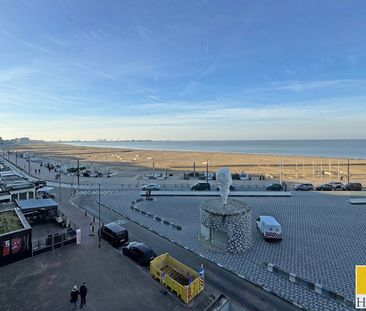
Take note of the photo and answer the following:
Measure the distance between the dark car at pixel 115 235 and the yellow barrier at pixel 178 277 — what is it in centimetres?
458

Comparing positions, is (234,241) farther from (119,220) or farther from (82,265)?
(119,220)

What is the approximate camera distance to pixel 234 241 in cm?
1716

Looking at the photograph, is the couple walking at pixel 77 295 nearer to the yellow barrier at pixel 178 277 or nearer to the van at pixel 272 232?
the yellow barrier at pixel 178 277

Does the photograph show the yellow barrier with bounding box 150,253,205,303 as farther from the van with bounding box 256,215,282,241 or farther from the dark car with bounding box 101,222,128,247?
the van with bounding box 256,215,282,241

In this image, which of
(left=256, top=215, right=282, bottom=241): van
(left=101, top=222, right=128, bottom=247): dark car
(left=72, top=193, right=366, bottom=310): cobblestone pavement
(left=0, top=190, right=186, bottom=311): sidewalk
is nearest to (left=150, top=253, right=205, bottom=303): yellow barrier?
(left=0, top=190, right=186, bottom=311): sidewalk

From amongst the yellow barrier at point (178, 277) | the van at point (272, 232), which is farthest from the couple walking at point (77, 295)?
the van at point (272, 232)

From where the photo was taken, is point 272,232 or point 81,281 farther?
point 272,232

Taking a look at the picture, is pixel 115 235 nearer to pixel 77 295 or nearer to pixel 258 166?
pixel 77 295

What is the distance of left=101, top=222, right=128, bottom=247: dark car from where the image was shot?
58.5 feet

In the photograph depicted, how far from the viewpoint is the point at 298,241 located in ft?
62.5

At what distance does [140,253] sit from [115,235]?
3339mm

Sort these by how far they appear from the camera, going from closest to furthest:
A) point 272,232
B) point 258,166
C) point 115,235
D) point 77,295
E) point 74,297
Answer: point 74,297, point 77,295, point 115,235, point 272,232, point 258,166

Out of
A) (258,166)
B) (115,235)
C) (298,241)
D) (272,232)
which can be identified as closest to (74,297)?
(115,235)

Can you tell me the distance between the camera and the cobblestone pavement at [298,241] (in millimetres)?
13695
